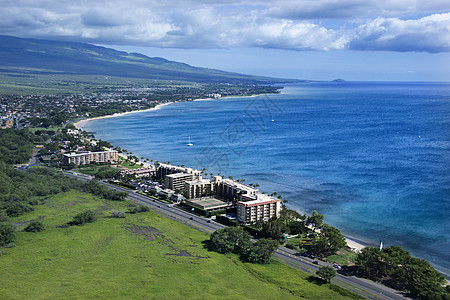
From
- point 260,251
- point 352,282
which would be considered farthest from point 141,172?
point 352,282

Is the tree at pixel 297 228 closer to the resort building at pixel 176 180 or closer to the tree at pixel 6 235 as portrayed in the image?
the resort building at pixel 176 180

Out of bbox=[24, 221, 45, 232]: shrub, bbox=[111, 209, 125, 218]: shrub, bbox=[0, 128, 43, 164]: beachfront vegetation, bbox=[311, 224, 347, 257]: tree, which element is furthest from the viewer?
bbox=[0, 128, 43, 164]: beachfront vegetation

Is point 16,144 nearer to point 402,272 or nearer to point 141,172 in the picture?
point 141,172

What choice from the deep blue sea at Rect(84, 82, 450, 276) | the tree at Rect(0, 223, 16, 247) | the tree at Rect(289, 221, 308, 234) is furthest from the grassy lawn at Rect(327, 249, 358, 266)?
the tree at Rect(0, 223, 16, 247)

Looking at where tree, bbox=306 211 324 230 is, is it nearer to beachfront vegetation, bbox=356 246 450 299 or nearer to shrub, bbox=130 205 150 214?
beachfront vegetation, bbox=356 246 450 299

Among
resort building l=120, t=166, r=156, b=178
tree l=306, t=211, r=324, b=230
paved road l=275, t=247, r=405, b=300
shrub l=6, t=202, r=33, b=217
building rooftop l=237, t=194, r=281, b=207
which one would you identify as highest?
building rooftop l=237, t=194, r=281, b=207

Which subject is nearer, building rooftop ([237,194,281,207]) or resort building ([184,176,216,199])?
building rooftop ([237,194,281,207])

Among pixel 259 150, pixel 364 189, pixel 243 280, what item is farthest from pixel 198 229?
pixel 259 150
